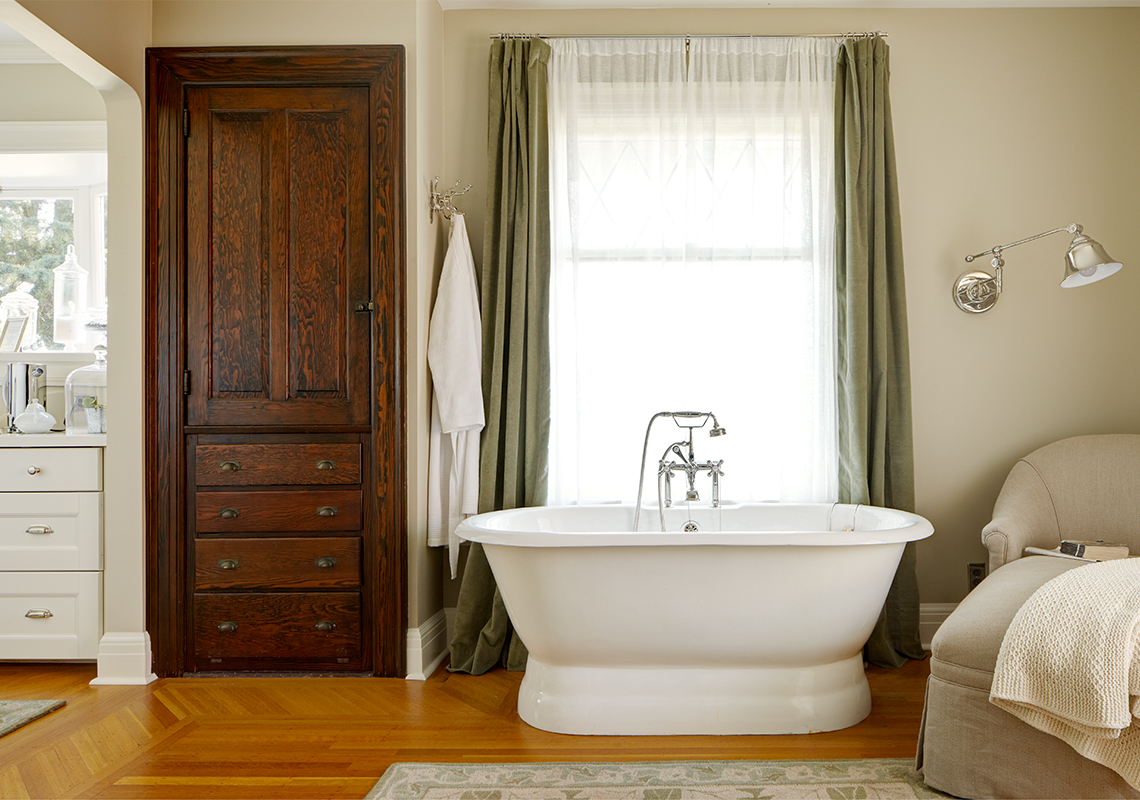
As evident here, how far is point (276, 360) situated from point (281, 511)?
54 cm

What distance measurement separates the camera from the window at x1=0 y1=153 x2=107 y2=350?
132 inches

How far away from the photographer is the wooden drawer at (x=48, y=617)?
274 cm

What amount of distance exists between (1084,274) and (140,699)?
11.4ft

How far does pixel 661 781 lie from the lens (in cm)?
193

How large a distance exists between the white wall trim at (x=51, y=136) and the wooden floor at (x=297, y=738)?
2095mm

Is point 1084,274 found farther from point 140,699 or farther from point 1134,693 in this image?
point 140,699

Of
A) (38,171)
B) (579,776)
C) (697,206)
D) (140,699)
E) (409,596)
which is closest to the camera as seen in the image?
(579,776)

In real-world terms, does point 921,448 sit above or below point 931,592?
above

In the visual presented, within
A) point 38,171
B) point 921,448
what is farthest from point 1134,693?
point 38,171

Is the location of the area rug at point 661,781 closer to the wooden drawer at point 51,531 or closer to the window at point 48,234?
the wooden drawer at point 51,531

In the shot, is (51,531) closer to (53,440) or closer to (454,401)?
(53,440)

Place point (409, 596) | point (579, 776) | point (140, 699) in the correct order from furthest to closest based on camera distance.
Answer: point (409, 596), point (140, 699), point (579, 776)

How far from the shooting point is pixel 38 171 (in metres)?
3.31

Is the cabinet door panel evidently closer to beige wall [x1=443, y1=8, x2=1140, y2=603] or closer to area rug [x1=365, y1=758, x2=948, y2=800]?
beige wall [x1=443, y1=8, x2=1140, y2=603]
